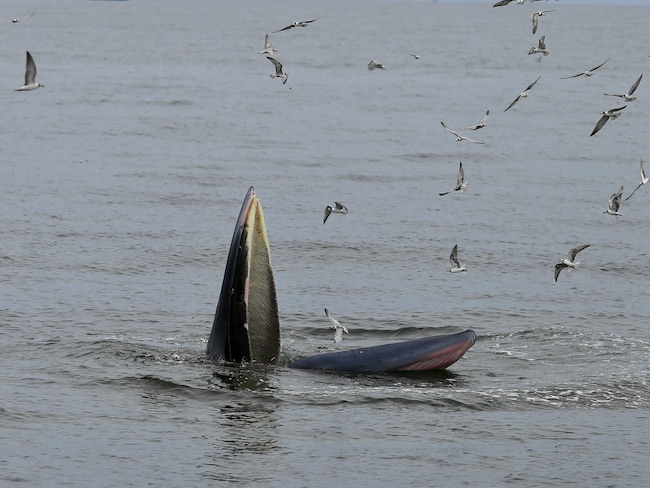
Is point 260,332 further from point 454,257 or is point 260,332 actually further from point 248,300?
point 454,257

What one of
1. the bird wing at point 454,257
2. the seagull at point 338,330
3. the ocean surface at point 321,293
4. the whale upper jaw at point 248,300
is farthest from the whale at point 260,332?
the bird wing at point 454,257

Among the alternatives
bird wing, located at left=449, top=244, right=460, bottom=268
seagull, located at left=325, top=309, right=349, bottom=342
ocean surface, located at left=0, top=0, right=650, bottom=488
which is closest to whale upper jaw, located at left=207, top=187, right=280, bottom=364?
ocean surface, located at left=0, top=0, right=650, bottom=488

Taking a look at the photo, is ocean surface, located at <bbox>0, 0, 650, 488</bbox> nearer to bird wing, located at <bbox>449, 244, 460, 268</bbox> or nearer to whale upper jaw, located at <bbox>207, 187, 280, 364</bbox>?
whale upper jaw, located at <bbox>207, 187, 280, 364</bbox>

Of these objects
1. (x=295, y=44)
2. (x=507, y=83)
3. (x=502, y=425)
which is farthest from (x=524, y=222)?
(x=295, y=44)

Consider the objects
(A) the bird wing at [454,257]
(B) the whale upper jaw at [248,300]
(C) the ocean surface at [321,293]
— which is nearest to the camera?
(C) the ocean surface at [321,293]

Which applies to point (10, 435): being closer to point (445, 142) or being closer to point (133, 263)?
point (133, 263)

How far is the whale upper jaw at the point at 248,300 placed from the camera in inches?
557

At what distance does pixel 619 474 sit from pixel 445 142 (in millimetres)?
28980

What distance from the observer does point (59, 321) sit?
717 inches

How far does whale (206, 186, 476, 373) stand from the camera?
46.5 feet

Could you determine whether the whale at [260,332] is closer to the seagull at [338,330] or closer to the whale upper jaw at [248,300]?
the whale upper jaw at [248,300]

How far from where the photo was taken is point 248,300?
14.4 metres

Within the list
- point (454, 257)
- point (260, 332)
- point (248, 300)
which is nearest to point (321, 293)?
point (454, 257)

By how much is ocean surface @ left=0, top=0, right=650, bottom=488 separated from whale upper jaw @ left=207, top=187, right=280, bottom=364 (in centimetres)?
32
